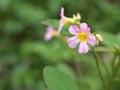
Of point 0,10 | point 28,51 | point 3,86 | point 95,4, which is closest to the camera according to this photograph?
point 3,86

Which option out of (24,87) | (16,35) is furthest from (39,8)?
(24,87)

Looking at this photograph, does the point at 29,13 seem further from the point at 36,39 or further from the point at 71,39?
the point at 71,39

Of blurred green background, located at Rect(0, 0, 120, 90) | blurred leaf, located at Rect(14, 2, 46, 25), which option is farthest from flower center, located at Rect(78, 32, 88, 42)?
blurred leaf, located at Rect(14, 2, 46, 25)

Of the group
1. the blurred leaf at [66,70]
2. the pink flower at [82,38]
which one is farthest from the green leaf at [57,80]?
the blurred leaf at [66,70]

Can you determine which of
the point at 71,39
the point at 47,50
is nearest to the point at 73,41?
the point at 71,39

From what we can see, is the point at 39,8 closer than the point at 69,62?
No

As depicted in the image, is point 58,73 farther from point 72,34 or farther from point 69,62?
point 69,62

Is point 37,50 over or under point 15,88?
over

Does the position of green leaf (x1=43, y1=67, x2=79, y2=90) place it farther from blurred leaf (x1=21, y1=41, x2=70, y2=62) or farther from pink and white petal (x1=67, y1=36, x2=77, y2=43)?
blurred leaf (x1=21, y1=41, x2=70, y2=62)

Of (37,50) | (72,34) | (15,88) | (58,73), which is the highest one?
(72,34)
